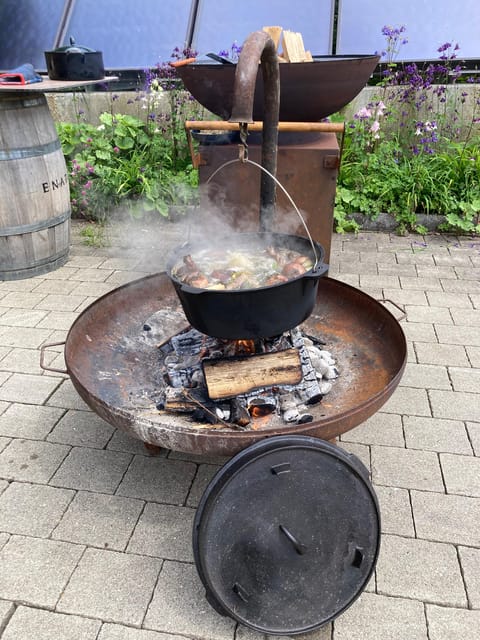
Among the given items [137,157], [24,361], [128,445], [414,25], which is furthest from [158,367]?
[414,25]

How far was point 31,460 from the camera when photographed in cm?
265

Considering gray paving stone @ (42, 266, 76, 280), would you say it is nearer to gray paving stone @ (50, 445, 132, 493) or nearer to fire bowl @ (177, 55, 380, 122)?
fire bowl @ (177, 55, 380, 122)

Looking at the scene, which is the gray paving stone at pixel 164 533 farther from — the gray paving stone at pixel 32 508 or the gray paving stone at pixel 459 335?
the gray paving stone at pixel 459 335

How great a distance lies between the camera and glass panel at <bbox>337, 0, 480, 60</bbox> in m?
5.86

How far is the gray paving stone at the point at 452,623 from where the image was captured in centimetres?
185

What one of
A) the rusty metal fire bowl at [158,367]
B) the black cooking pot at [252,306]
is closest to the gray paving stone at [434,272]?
the rusty metal fire bowl at [158,367]

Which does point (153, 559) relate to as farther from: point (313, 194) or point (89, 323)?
point (313, 194)

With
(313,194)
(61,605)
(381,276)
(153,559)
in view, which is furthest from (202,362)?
(381,276)

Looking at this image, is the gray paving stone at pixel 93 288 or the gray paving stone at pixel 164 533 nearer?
the gray paving stone at pixel 164 533

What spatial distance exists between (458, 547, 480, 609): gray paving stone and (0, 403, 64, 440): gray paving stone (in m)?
2.12

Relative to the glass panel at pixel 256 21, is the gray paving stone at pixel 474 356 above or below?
below

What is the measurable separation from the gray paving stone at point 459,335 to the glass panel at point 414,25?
3685mm

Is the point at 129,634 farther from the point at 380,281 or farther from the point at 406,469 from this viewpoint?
the point at 380,281

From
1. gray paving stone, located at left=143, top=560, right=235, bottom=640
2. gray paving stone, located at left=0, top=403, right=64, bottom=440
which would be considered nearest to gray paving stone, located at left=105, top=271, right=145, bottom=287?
gray paving stone, located at left=0, top=403, right=64, bottom=440
